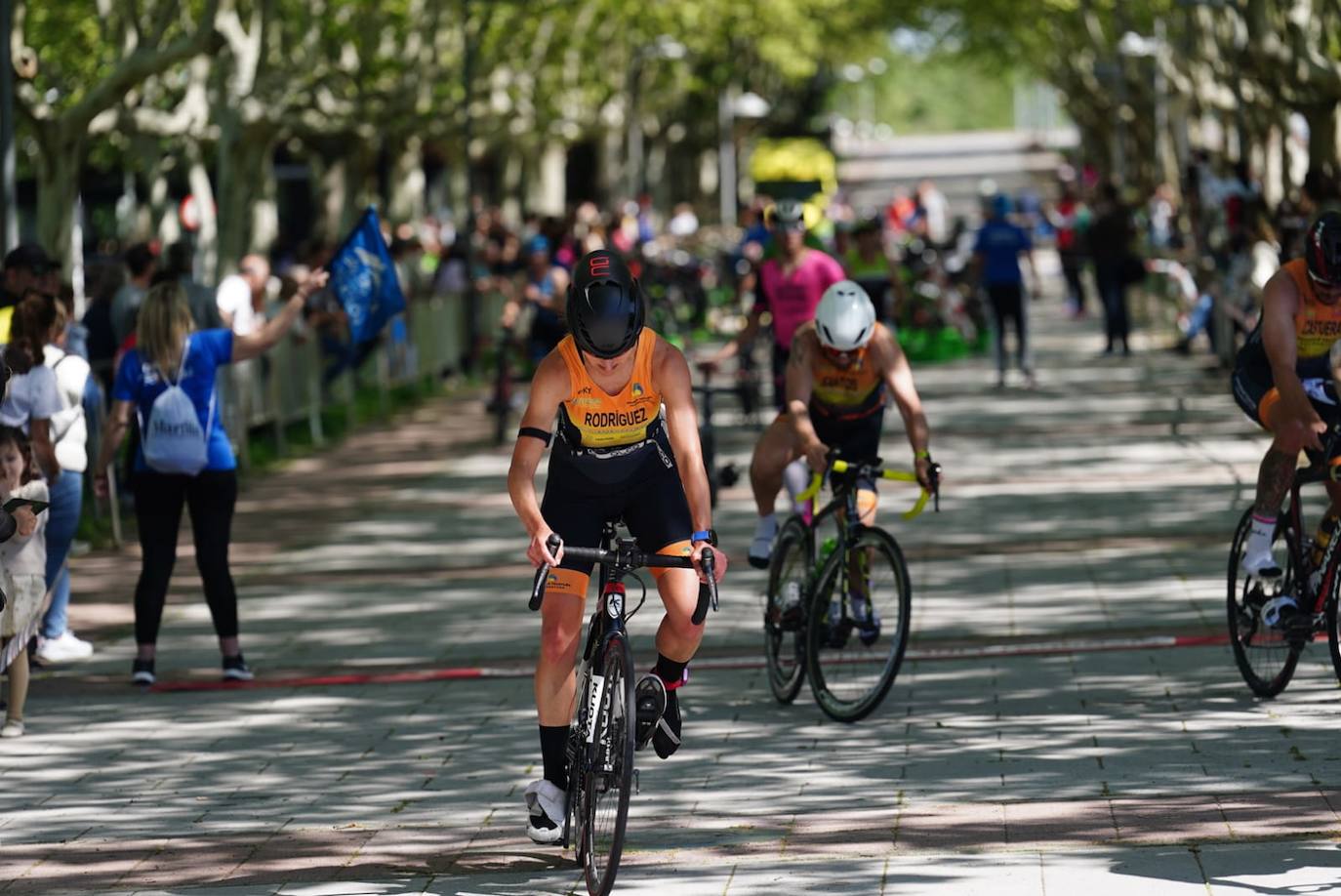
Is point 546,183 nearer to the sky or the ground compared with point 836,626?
nearer to the sky

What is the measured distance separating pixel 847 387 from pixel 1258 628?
187cm

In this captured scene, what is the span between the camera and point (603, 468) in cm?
733

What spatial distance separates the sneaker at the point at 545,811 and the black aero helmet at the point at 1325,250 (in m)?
3.67

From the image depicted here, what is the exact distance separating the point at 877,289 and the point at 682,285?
14.6 metres

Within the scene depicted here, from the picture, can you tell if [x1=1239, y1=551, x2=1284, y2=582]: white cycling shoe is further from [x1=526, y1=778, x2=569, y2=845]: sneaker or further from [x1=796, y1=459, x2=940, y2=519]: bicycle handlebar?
[x1=526, y1=778, x2=569, y2=845]: sneaker

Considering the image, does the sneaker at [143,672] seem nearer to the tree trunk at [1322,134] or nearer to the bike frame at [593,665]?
the bike frame at [593,665]

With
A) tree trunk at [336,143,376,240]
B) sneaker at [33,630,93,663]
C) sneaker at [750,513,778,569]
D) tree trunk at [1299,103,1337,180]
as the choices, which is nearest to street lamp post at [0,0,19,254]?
sneaker at [33,630,93,663]

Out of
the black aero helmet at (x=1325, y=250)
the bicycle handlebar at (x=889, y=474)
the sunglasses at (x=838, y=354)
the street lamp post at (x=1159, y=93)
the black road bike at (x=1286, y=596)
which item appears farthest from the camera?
the street lamp post at (x=1159, y=93)

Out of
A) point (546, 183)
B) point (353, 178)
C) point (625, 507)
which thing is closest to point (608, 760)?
point (625, 507)

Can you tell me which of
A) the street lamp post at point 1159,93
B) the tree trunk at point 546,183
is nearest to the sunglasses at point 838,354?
the street lamp post at point 1159,93

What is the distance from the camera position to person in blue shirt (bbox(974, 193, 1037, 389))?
2558 centimetres

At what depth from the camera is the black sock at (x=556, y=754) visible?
7.41 metres

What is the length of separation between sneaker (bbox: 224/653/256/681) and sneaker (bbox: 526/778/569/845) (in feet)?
13.8

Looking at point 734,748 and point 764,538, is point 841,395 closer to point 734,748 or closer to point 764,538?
point 764,538
